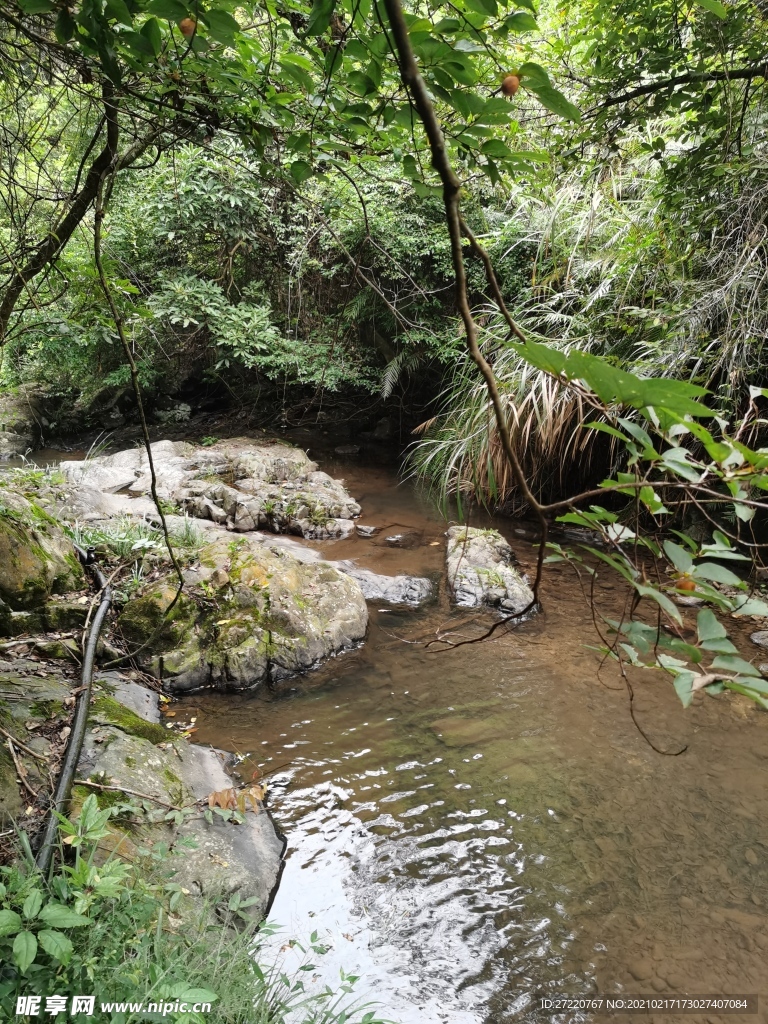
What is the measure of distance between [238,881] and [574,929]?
1136 mm

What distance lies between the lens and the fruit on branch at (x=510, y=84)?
0.73m

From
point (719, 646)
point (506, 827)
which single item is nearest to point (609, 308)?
point (506, 827)

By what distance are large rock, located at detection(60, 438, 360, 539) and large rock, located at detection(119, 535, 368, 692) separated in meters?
1.76

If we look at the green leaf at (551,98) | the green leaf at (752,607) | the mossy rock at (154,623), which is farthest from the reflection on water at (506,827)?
the green leaf at (551,98)

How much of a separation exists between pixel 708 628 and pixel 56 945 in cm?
139

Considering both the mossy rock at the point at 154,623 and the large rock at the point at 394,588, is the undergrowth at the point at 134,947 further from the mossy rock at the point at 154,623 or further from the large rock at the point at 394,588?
the large rock at the point at 394,588

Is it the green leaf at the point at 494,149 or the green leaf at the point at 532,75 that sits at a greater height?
the green leaf at the point at 532,75

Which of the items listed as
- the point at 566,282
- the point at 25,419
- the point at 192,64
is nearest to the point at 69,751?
the point at 192,64

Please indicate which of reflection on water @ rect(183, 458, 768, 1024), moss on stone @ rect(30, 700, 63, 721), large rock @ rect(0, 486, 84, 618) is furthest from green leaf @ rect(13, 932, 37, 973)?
large rock @ rect(0, 486, 84, 618)

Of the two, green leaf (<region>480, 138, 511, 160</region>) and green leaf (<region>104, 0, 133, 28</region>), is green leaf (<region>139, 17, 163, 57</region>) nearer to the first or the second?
green leaf (<region>104, 0, 133, 28</region>)

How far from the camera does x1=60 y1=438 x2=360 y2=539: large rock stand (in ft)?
18.7

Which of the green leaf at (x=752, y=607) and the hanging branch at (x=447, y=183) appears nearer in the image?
the hanging branch at (x=447, y=183)

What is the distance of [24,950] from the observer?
3.78ft

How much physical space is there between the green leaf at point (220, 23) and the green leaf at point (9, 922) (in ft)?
5.49
